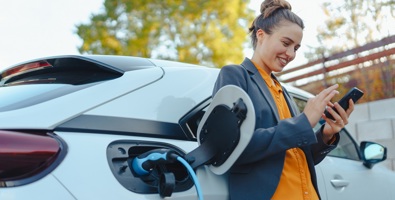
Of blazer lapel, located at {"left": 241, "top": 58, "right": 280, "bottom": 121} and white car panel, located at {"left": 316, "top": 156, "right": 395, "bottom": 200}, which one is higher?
blazer lapel, located at {"left": 241, "top": 58, "right": 280, "bottom": 121}

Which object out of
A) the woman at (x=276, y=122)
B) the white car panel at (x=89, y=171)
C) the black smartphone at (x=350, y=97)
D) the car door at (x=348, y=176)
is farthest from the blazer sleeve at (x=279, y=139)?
the car door at (x=348, y=176)

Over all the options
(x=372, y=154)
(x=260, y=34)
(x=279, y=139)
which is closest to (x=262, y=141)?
(x=279, y=139)

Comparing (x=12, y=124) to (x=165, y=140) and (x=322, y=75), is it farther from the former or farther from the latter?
(x=322, y=75)

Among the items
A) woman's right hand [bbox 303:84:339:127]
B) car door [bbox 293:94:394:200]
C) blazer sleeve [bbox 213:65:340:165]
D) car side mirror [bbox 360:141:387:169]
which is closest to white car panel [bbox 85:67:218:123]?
blazer sleeve [bbox 213:65:340:165]

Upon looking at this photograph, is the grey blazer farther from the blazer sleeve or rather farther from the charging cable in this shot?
the charging cable

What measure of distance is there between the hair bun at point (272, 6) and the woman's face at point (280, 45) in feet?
0.33

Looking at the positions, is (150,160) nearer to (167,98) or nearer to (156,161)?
(156,161)

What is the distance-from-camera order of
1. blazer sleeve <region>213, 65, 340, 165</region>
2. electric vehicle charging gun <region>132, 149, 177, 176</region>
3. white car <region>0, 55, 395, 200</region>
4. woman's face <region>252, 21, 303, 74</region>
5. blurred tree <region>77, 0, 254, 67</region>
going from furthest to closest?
blurred tree <region>77, 0, 254, 67</region> < woman's face <region>252, 21, 303, 74</region> < blazer sleeve <region>213, 65, 340, 165</region> < electric vehicle charging gun <region>132, 149, 177, 176</region> < white car <region>0, 55, 395, 200</region>

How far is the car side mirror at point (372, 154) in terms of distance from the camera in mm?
3705

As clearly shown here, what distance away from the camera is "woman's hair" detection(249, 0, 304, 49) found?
2441 millimetres

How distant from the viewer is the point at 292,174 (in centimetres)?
231

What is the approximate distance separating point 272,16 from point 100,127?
3.24 ft

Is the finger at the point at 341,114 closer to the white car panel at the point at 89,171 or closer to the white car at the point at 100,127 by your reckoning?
the white car at the point at 100,127

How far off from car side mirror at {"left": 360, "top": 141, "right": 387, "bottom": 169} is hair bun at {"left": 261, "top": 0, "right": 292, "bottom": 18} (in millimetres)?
1623
